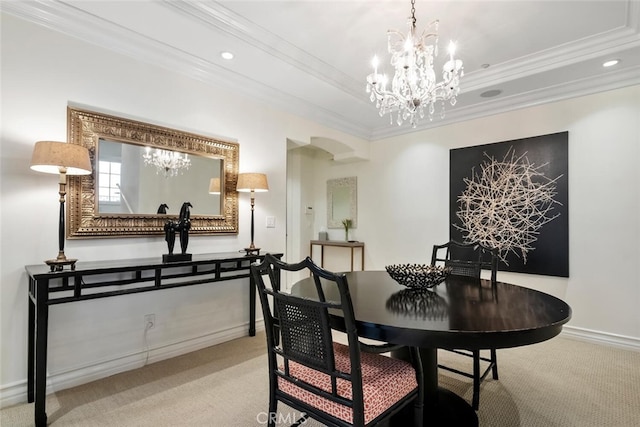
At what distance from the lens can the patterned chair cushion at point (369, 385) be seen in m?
1.21

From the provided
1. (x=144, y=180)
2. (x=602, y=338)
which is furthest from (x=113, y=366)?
(x=602, y=338)

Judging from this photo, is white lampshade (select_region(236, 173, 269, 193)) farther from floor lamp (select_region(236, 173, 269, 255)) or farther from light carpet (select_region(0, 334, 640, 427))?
light carpet (select_region(0, 334, 640, 427))

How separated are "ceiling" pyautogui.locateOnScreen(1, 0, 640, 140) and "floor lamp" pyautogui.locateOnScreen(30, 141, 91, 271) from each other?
94 centimetres

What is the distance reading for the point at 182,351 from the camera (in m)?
2.74

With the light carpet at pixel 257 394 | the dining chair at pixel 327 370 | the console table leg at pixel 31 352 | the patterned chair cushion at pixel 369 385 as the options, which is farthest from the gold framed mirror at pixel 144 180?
the patterned chair cushion at pixel 369 385

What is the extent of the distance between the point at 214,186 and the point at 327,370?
2252 mm

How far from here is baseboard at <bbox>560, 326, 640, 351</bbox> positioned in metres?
2.87

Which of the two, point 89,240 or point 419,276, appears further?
point 89,240

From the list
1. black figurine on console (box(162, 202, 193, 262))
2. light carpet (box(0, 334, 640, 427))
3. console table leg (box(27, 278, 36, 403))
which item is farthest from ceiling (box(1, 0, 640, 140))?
light carpet (box(0, 334, 640, 427))

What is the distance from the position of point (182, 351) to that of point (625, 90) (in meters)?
4.71

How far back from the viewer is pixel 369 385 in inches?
50.1

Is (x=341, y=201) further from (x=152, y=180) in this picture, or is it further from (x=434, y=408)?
(x=434, y=408)

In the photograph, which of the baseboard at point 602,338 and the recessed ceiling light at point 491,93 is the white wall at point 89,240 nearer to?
the recessed ceiling light at point 491,93

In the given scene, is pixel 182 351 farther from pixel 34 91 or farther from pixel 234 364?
pixel 34 91
